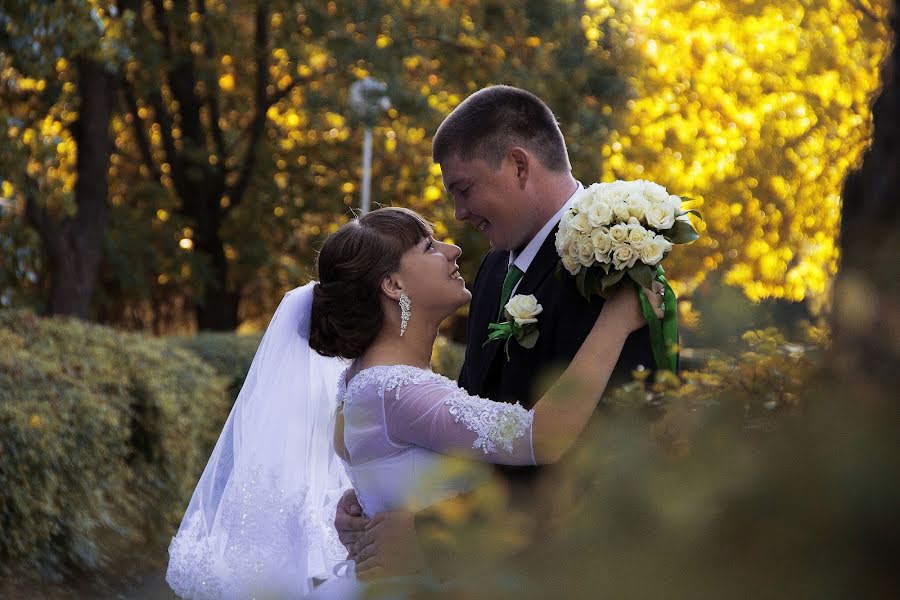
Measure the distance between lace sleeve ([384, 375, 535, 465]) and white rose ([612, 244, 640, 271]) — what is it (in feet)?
1.49

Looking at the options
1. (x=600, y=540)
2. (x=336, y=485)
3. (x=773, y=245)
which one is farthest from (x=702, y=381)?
(x=773, y=245)

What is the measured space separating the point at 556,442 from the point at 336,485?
5.63 ft

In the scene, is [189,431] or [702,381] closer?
[702,381]

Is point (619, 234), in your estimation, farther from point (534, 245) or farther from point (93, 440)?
point (93, 440)

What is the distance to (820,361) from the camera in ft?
4.22

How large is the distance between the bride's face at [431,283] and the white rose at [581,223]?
76cm

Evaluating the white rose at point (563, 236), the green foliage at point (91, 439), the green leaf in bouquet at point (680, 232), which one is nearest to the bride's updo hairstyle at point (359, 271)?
the white rose at point (563, 236)

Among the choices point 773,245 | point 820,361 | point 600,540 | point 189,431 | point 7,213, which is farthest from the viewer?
point 773,245

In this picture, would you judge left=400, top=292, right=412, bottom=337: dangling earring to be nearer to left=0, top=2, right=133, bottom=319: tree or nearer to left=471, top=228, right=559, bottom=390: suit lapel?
left=471, top=228, right=559, bottom=390: suit lapel

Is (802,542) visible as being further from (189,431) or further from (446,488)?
(189,431)

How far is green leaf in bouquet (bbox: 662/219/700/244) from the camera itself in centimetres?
316

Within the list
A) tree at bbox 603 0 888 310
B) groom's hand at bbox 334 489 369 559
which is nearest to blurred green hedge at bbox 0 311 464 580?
groom's hand at bbox 334 489 369 559

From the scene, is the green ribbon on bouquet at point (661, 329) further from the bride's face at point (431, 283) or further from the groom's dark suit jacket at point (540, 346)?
the bride's face at point (431, 283)

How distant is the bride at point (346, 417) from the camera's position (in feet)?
10.7
